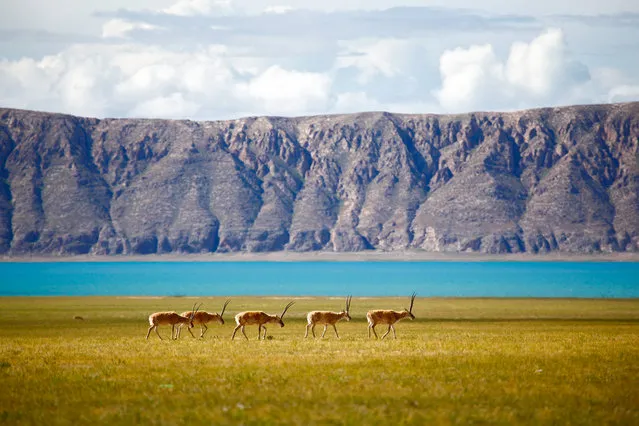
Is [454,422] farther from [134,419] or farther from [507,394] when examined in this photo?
[134,419]

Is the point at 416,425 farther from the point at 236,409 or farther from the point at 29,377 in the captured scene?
the point at 29,377

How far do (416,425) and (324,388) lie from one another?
167 inches

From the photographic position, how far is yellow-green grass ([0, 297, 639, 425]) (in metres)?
19.5

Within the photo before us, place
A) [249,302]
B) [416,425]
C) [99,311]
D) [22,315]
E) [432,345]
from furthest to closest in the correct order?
1. [249,302]
2. [99,311]
3. [22,315]
4. [432,345]
5. [416,425]

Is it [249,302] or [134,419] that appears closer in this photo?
[134,419]

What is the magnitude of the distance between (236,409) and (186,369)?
6363mm

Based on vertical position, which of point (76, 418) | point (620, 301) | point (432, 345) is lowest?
point (76, 418)

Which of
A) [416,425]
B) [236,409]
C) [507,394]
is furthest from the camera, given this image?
[507,394]

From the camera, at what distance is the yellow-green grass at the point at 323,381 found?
63.9ft

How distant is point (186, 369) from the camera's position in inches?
1023

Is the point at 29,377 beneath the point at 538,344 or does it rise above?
beneath

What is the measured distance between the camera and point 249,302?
92.4 meters

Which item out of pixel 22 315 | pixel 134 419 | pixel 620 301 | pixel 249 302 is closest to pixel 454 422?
pixel 134 419

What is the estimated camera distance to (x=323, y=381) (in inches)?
926
